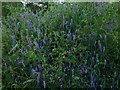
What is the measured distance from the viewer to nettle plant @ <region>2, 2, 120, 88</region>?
3051 millimetres

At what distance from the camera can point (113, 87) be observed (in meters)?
3.05

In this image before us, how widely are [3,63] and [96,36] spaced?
103 cm

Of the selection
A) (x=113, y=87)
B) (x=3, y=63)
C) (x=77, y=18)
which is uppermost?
(x=77, y=18)

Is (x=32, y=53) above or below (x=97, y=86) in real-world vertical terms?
above

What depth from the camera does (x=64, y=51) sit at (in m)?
3.21

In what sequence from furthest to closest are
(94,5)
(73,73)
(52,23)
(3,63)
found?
(94,5) < (52,23) < (3,63) < (73,73)

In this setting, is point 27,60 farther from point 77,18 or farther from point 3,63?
point 77,18

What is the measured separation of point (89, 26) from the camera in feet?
11.2

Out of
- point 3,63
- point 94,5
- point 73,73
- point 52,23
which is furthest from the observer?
point 94,5

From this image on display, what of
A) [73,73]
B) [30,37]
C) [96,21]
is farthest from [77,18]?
[73,73]

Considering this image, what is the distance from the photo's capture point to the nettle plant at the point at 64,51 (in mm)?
3051

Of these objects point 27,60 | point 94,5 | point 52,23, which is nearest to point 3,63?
point 27,60

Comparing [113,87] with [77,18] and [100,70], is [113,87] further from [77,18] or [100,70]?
[77,18]

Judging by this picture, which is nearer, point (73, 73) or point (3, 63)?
point (73, 73)
